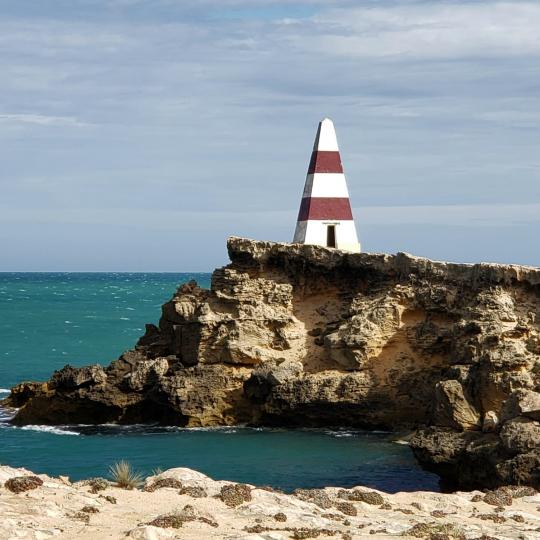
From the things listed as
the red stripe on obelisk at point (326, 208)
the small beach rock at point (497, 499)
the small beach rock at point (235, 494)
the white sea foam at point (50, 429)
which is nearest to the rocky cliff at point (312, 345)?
the white sea foam at point (50, 429)

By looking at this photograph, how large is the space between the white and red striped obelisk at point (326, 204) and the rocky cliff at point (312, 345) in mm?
1236

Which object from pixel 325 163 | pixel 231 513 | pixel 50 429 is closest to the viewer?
pixel 231 513

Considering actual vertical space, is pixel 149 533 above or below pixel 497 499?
above

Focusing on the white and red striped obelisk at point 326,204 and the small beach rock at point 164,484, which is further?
the white and red striped obelisk at point 326,204

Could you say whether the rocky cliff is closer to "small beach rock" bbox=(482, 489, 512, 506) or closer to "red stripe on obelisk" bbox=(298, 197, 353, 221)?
"red stripe on obelisk" bbox=(298, 197, 353, 221)

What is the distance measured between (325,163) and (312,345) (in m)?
5.29

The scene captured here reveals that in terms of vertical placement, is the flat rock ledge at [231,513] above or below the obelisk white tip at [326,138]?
below

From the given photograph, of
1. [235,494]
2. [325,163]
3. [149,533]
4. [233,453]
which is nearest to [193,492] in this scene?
[235,494]

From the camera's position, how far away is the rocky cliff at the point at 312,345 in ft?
86.2

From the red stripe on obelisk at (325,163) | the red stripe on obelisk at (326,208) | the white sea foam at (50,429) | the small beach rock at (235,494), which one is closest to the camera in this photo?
the small beach rock at (235,494)

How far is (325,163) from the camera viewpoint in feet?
103

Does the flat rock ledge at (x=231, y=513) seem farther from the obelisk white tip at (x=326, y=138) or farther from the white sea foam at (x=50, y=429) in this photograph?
the obelisk white tip at (x=326, y=138)

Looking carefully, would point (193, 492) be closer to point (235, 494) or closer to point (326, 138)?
point (235, 494)

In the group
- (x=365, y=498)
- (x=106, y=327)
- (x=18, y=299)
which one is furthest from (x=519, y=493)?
(x=18, y=299)
